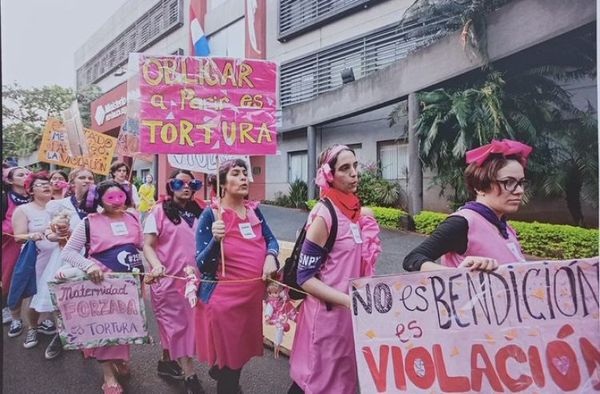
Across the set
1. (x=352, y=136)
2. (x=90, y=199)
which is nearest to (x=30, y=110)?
(x=90, y=199)

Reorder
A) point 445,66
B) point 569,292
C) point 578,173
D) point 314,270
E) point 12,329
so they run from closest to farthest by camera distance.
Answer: point 569,292
point 314,270
point 578,173
point 445,66
point 12,329

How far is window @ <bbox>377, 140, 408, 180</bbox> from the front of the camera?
2566 mm

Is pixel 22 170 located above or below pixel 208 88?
below

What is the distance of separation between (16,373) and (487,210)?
2624 mm

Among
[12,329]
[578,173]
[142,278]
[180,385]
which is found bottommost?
[180,385]

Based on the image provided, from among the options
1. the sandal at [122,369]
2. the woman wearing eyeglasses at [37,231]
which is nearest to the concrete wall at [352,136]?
the sandal at [122,369]

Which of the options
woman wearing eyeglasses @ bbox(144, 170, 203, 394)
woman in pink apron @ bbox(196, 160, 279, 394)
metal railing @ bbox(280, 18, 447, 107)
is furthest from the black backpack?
metal railing @ bbox(280, 18, 447, 107)

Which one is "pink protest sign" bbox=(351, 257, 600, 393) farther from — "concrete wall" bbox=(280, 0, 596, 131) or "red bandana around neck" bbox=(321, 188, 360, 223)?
"concrete wall" bbox=(280, 0, 596, 131)

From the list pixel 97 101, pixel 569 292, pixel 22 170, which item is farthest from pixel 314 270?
pixel 22 170

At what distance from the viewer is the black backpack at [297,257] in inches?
78.7

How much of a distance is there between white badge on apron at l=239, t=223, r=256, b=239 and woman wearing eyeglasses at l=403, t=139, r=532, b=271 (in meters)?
0.92

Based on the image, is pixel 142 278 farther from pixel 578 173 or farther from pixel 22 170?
pixel 578 173

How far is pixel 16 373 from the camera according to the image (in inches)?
103

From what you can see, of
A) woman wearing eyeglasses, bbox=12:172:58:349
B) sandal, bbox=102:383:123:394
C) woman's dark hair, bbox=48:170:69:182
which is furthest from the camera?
woman's dark hair, bbox=48:170:69:182
